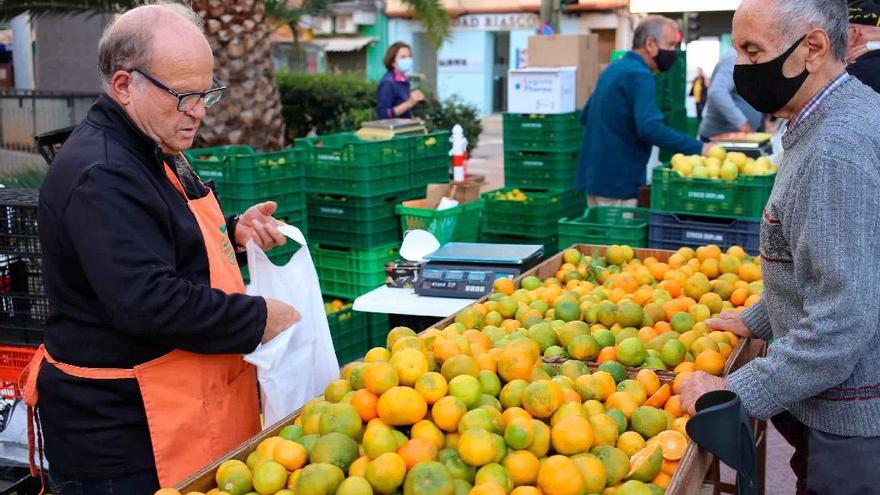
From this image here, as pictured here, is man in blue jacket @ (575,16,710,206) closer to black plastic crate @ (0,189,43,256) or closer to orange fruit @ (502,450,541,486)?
black plastic crate @ (0,189,43,256)

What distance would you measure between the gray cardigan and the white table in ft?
6.13

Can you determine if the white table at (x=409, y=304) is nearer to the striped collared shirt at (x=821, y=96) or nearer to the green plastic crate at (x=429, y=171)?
the green plastic crate at (x=429, y=171)

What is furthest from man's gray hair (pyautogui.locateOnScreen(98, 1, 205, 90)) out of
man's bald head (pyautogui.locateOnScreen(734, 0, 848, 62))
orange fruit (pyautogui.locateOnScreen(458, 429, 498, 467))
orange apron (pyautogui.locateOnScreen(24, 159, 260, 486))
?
man's bald head (pyautogui.locateOnScreen(734, 0, 848, 62))

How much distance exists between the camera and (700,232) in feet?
16.5

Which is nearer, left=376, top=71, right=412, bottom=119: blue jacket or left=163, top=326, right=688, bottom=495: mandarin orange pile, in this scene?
left=163, top=326, right=688, bottom=495: mandarin orange pile

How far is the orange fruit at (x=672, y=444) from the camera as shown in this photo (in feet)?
7.39

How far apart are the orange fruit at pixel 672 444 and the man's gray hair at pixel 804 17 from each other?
1023 millimetres

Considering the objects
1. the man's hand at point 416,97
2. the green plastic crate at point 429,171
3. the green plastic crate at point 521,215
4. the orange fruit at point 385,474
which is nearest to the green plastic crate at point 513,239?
the green plastic crate at point 521,215

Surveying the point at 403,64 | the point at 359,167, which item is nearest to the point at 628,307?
the point at 359,167

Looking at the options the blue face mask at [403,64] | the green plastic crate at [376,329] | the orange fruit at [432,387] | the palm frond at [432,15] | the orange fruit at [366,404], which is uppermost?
the palm frond at [432,15]

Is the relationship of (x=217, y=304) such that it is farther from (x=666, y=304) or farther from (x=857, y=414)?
(x=666, y=304)

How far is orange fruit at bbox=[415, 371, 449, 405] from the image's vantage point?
2.34 metres

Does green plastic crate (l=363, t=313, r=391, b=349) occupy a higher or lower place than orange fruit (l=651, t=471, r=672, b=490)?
lower

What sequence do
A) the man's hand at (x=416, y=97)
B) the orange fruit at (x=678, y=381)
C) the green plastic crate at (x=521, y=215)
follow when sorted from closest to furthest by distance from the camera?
1. the orange fruit at (x=678, y=381)
2. the green plastic crate at (x=521, y=215)
3. the man's hand at (x=416, y=97)
